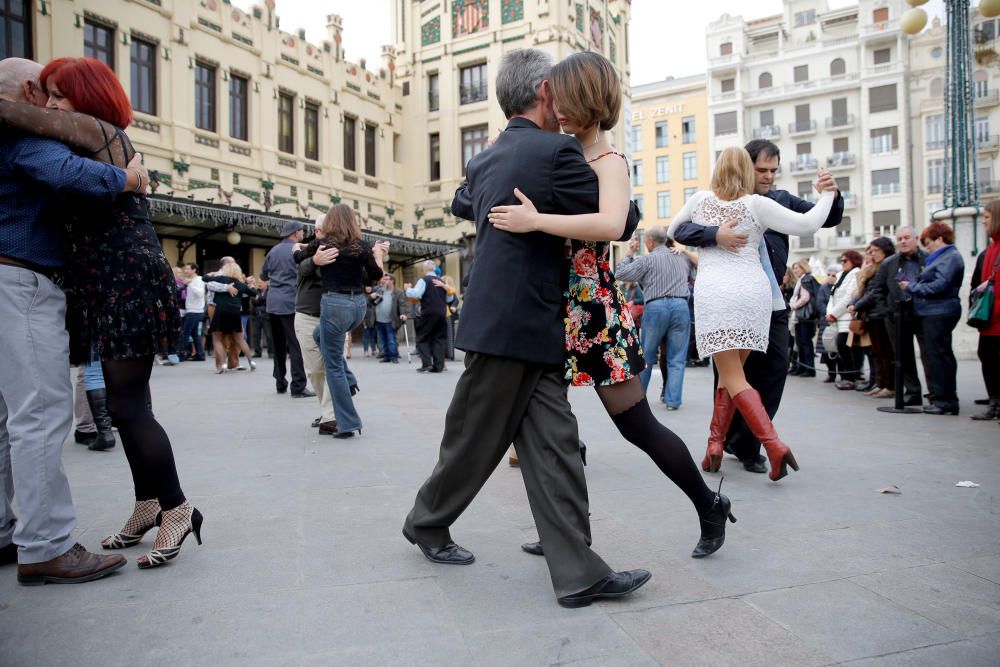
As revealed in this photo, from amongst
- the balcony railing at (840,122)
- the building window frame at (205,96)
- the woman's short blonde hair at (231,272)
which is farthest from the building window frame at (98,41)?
the balcony railing at (840,122)

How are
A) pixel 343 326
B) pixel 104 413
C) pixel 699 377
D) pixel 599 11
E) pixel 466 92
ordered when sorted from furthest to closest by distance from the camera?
1. pixel 599 11
2. pixel 466 92
3. pixel 699 377
4. pixel 343 326
5. pixel 104 413

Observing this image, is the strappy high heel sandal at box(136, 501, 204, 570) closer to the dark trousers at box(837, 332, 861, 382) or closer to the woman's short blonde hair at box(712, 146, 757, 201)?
the woman's short blonde hair at box(712, 146, 757, 201)

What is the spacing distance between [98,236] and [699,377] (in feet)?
30.5

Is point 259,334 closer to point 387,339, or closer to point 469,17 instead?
point 387,339

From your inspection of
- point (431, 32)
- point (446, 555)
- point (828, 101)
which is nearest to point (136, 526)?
point (446, 555)

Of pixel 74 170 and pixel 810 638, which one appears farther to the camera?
pixel 74 170

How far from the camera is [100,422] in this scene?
5.22m

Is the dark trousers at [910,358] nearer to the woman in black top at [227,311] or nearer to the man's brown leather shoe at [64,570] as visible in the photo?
the man's brown leather shoe at [64,570]

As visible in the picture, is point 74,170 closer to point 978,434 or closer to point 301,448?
point 301,448

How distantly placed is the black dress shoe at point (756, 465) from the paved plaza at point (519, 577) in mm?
71

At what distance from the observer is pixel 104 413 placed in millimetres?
5285

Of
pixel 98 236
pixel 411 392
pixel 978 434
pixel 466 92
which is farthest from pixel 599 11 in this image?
pixel 98 236

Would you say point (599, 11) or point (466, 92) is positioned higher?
point (599, 11)

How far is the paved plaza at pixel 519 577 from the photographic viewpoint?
82.4 inches
